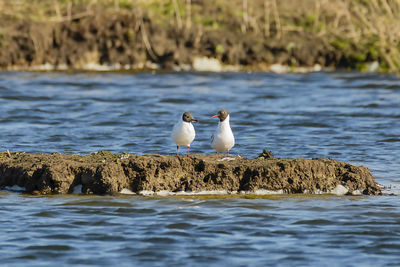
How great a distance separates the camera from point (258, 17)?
2833 cm

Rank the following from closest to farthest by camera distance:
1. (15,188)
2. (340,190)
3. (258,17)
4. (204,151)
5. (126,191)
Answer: (126,191) < (15,188) < (340,190) < (204,151) < (258,17)

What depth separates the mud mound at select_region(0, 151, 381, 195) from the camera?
8227mm

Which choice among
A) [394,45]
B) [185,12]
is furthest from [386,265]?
[185,12]

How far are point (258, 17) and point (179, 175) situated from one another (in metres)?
20.8

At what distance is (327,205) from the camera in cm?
805

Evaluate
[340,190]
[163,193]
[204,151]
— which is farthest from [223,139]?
[204,151]

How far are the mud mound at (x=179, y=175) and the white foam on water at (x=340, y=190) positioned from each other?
28mm

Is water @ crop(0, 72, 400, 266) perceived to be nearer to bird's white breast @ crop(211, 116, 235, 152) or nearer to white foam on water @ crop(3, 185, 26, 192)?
white foam on water @ crop(3, 185, 26, 192)

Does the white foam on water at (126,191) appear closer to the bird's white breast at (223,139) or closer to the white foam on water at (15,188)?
the white foam on water at (15,188)

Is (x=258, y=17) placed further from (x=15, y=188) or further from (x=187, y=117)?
(x=15, y=188)

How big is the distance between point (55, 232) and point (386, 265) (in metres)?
3.17

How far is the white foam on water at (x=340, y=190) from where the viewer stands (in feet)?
28.2

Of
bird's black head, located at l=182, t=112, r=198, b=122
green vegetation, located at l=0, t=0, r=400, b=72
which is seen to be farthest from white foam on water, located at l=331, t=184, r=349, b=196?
green vegetation, located at l=0, t=0, r=400, b=72

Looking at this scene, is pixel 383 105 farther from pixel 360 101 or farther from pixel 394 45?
pixel 394 45
